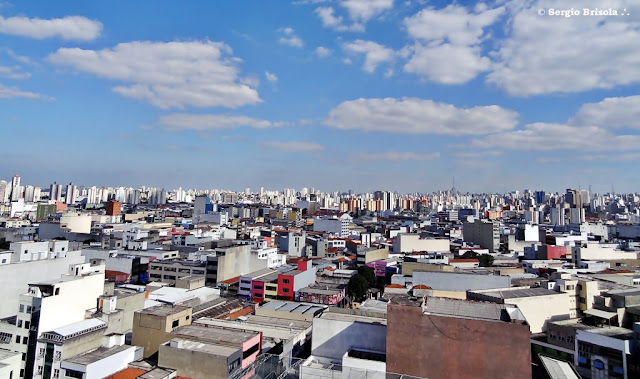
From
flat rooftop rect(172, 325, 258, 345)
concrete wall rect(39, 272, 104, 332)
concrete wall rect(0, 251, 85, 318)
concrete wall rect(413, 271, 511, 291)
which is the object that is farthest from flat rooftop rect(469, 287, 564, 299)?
concrete wall rect(0, 251, 85, 318)

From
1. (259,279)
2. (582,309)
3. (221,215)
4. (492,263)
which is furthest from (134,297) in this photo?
(221,215)

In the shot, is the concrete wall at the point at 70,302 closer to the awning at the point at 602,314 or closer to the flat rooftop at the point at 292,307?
the flat rooftop at the point at 292,307

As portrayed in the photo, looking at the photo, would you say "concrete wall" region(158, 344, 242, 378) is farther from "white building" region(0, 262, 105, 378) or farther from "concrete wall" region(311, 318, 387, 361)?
"white building" region(0, 262, 105, 378)

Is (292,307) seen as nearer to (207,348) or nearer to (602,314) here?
(207,348)

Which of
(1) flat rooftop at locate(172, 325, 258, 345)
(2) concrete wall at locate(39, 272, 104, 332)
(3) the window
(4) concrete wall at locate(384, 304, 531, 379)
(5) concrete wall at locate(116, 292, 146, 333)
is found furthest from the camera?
(5) concrete wall at locate(116, 292, 146, 333)

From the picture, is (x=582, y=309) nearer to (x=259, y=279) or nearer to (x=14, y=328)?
(x=259, y=279)

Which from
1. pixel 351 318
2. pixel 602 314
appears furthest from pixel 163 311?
pixel 602 314

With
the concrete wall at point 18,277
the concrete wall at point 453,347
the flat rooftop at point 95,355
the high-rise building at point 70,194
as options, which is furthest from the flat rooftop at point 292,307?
the high-rise building at point 70,194
